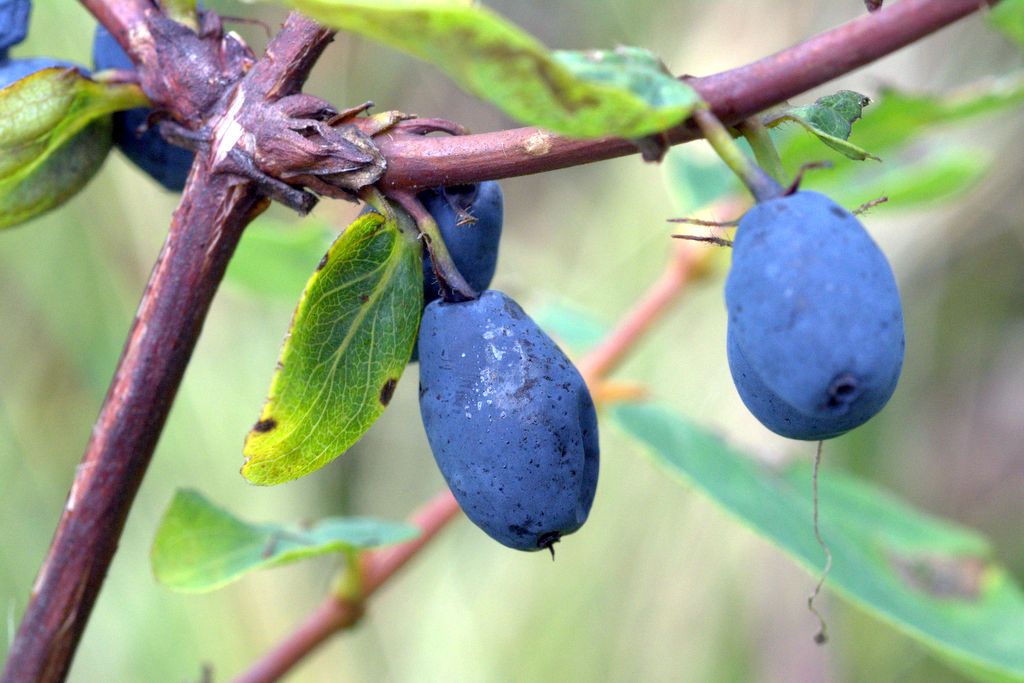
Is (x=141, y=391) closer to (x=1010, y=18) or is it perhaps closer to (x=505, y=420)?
(x=505, y=420)

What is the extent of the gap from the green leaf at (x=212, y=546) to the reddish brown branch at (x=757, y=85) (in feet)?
1.50

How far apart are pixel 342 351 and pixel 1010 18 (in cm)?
93

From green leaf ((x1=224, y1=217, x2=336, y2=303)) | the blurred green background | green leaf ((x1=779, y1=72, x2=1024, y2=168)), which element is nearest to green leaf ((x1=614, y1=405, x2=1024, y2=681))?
the blurred green background

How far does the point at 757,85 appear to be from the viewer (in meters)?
0.47

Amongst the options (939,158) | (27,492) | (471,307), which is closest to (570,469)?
(471,307)

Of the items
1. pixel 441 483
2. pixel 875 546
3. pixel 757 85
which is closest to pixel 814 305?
pixel 757 85

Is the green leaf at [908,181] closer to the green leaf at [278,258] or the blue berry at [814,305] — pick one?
the green leaf at [278,258]

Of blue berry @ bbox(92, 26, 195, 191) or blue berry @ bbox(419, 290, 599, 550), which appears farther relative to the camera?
blue berry @ bbox(92, 26, 195, 191)

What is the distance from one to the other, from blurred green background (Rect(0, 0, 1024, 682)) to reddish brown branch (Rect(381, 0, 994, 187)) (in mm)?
1057

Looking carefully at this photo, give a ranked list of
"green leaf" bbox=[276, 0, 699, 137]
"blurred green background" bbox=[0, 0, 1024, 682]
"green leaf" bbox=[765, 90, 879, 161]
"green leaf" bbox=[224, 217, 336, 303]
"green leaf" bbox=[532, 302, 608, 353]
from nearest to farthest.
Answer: "green leaf" bbox=[276, 0, 699, 137], "green leaf" bbox=[765, 90, 879, 161], "green leaf" bbox=[224, 217, 336, 303], "green leaf" bbox=[532, 302, 608, 353], "blurred green background" bbox=[0, 0, 1024, 682]

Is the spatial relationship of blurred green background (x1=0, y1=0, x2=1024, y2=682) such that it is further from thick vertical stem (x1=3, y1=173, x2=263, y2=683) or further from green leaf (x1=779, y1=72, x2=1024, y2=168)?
thick vertical stem (x1=3, y1=173, x2=263, y2=683)

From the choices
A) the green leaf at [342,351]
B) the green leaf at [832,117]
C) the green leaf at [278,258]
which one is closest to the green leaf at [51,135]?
the green leaf at [342,351]

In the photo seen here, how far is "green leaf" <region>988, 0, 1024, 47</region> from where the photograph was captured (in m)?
1.10

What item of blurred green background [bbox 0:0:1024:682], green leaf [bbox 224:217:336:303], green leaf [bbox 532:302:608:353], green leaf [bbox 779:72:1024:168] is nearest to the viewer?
green leaf [bbox 779:72:1024:168]
